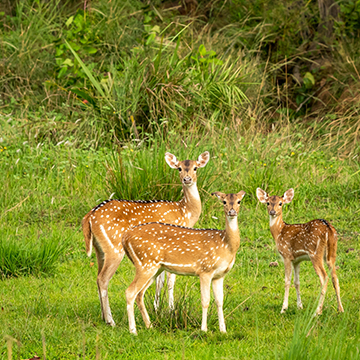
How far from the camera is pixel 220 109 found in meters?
13.0

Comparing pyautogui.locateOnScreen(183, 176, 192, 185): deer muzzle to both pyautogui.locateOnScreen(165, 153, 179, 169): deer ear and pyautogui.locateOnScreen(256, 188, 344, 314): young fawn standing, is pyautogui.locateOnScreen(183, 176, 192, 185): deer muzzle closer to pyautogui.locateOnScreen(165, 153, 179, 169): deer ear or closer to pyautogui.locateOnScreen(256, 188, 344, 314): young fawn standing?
pyautogui.locateOnScreen(165, 153, 179, 169): deer ear

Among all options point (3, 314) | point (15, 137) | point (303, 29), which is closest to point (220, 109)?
point (15, 137)

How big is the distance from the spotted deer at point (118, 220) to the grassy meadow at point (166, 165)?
354mm

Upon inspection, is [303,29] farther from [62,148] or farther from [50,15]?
[62,148]

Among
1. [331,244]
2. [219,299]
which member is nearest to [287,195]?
[331,244]

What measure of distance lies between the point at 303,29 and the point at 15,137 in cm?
907

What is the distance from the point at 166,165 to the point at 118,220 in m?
3.01

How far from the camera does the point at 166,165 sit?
9.33 meters

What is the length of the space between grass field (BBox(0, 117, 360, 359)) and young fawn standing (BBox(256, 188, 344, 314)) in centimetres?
30

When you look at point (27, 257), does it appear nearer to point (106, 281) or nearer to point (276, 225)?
point (106, 281)

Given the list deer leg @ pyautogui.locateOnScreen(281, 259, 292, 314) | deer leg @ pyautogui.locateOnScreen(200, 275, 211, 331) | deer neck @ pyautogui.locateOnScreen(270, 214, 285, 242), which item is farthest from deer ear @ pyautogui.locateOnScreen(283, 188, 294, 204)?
deer leg @ pyautogui.locateOnScreen(200, 275, 211, 331)

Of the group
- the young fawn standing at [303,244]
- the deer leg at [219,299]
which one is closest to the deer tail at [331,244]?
the young fawn standing at [303,244]

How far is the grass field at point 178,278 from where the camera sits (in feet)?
17.7

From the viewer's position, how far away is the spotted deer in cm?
629
